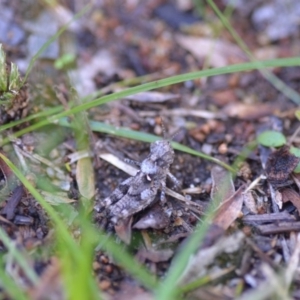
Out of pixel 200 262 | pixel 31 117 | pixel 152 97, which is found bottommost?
pixel 200 262

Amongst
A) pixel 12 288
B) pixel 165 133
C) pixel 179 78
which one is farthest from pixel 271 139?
pixel 12 288

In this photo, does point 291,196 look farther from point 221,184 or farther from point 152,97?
point 152,97

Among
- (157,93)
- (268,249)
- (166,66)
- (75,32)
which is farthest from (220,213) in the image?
(75,32)

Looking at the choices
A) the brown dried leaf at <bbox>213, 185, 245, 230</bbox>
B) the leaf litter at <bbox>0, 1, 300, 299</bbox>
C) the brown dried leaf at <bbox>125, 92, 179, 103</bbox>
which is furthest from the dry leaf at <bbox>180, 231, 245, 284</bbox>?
the brown dried leaf at <bbox>125, 92, 179, 103</bbox>

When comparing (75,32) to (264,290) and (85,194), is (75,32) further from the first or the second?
(264,290)

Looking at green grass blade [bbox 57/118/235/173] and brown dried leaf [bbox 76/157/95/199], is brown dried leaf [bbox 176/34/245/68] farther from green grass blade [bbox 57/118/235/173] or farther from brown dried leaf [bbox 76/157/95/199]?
brown dried leaf [bbox 76/157/95/199]
